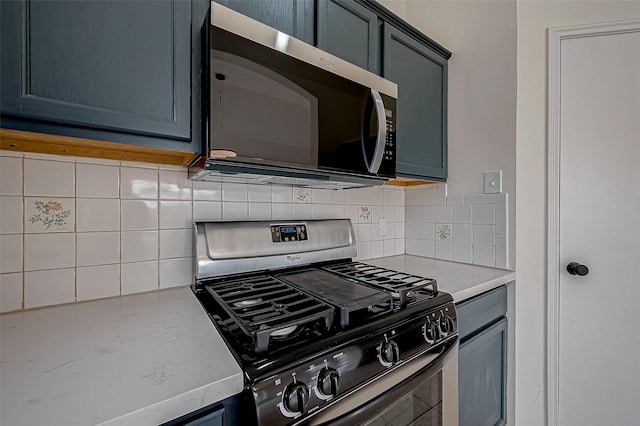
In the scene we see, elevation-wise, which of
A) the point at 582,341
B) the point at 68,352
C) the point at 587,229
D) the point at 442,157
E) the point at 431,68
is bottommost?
the point at 582,341

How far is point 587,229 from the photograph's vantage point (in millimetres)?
1357

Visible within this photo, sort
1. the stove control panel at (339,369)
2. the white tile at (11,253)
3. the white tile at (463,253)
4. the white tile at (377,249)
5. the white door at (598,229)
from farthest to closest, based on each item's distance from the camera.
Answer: the white tile at (377,249) < the white tile at (463,253) < the white door at (598,229) < the white tile at (11,253) < the stove control panel at (339,369)

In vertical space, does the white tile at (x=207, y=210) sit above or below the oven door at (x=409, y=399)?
above

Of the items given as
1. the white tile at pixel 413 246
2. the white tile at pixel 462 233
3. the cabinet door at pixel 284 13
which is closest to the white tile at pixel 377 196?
the white tile at pixel 413 246

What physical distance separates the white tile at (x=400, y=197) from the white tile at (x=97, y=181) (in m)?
1.44

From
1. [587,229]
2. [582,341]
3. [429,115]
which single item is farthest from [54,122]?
[582,341]

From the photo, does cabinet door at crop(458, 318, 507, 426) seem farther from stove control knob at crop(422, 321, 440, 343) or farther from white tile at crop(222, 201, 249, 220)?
white tile at crop(222, 201, 249, 220)

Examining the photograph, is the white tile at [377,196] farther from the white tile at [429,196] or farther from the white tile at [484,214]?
the white tile at [484,214]

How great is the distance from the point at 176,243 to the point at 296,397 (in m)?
0.73

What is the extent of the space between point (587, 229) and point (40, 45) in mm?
2052

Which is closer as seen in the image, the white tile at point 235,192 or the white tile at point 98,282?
the white tile at point 98,282

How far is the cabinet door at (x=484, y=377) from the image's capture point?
3.77 ft

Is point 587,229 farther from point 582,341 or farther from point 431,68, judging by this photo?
point 431,68

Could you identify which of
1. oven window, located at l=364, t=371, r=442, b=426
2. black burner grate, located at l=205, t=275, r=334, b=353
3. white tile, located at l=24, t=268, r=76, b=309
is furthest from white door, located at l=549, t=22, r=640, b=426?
white tile, located at l=24, t=268, r=76, b=309
